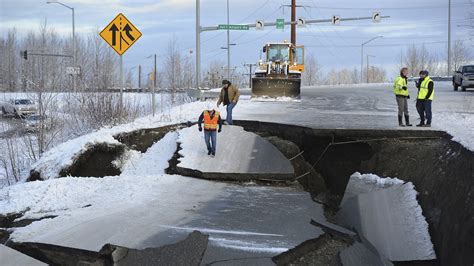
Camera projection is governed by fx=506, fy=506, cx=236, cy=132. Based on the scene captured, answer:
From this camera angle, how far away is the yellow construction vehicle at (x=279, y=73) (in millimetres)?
28188

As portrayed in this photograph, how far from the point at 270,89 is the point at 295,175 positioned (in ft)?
51.7

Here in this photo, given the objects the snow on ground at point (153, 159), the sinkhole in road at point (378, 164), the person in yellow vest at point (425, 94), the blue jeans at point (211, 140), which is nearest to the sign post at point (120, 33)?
the snow on ground at point (153, 159)

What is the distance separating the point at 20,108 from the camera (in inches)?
784

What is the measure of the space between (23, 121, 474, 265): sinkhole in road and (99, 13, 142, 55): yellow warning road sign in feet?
9.45

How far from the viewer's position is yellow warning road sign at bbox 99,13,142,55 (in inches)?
642

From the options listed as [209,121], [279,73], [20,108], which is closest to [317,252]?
[209,121]

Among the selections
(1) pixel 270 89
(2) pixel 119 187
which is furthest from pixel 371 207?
(1) pixel 270 89

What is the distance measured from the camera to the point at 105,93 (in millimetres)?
22531

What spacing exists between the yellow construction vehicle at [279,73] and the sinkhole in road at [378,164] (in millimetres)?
11559

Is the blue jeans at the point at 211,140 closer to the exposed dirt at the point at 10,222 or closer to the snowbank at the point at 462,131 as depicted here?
the exposed dirt at the point at 10,222

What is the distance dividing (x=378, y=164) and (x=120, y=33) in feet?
30.3

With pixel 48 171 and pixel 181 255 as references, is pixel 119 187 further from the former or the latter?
pixel 181 255

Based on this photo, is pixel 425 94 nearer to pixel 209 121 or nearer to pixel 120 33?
pixel 209 121

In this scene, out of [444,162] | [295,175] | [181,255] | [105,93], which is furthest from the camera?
[105,93]
